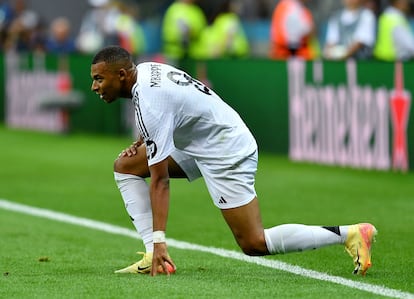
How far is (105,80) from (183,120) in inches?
21.5

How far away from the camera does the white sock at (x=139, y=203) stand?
8539 mm

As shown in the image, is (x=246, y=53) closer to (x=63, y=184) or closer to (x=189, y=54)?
(x=189, y=54)

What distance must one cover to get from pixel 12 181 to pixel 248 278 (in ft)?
25.4

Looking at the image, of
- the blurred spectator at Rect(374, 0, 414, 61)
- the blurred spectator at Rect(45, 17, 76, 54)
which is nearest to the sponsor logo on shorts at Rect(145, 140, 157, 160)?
the blurred spectator at Rect(374, 0, 414, 61)

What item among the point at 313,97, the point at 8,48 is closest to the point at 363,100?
the point at 313,97

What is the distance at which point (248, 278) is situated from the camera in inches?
322

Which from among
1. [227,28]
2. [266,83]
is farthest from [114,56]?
[227,28]

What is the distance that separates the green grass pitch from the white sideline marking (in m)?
0.10

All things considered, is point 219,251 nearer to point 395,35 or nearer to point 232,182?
point 232,182

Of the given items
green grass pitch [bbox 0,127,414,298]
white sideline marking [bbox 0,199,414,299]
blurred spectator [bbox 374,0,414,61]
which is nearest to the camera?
white sideline marking [bbox 0,199,414,299]

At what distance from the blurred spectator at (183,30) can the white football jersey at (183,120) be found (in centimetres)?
1337

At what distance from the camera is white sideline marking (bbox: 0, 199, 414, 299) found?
7676 mm

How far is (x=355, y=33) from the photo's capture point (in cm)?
1714

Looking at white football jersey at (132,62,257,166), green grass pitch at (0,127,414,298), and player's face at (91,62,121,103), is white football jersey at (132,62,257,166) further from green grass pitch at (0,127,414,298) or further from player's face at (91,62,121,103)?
green grass pitch at (0,127,414,298)
